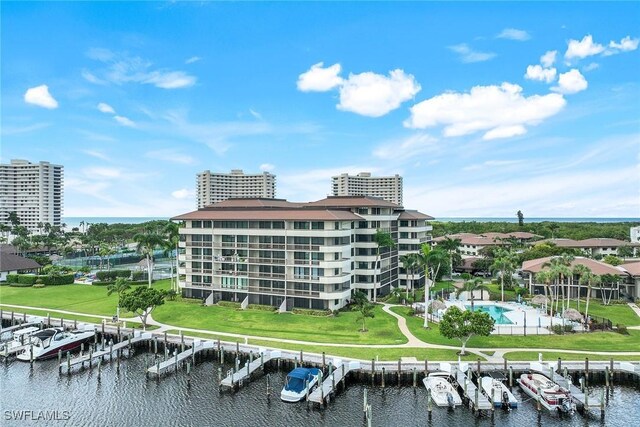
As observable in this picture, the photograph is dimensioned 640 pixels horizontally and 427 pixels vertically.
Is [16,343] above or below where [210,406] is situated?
above

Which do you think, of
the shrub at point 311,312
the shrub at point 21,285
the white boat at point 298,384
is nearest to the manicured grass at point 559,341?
the shrub at point 311,312

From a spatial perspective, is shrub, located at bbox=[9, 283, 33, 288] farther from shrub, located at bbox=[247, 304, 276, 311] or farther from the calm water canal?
shrub, located at bbox=[247, 304, 276, 311]

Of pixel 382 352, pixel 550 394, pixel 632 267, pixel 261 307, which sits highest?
pixel 632 267

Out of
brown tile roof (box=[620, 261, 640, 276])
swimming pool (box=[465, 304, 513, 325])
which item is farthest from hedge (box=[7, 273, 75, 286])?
brown tile roof (box=[620, 261, 640, 276])

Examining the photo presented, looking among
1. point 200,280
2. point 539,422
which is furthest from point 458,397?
point 200,280

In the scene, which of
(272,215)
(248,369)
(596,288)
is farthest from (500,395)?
(596,288)

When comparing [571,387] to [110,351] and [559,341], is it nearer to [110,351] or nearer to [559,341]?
[559,341]

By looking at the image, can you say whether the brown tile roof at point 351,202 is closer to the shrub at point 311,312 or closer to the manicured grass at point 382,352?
the shrub at point 311,312

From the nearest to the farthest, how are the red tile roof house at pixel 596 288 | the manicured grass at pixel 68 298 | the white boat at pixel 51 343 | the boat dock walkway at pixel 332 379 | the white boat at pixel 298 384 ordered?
the boat dock walkway at pixel 332 379
the white boat at pixel 298 384
the white boat at pixel 51 343
the manicured grass at pixel 68 298
the red tile roof house at pixel 596 288
